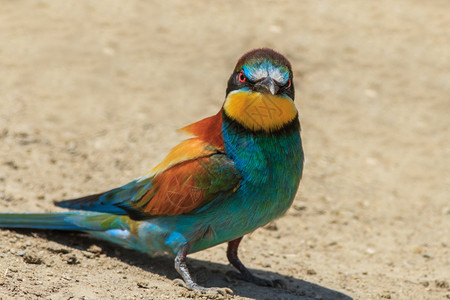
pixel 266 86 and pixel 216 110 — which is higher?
pixel 266 86

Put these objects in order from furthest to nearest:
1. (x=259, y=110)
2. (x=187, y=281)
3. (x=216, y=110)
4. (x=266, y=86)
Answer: (x=216, y=110) → (x=187, y=281) → (x=259, y=110) → (x=266, y=86)

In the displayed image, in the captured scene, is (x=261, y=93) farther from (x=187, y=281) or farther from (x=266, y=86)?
(x=187, y=281)

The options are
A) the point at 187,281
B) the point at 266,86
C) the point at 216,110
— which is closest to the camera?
the point at 266,86

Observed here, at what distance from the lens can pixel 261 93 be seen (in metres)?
3.93

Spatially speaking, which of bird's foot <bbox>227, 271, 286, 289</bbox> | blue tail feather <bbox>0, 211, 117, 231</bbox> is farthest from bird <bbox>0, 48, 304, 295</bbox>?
bird's foot <bbox>227, 271, 286, 289</bbox>

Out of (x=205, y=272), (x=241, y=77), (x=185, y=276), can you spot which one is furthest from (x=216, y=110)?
(x=185, y=276)

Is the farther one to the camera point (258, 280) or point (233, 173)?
point (258, 280)

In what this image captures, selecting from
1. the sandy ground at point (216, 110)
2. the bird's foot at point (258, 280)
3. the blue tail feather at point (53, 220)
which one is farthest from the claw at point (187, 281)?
the blue tail feather at point (53, 220)

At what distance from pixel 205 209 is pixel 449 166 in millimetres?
4053

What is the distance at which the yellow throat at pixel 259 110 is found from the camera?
3.97 metres

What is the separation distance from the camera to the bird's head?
12.9 feet

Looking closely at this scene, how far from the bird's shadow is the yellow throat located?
3.63 feet

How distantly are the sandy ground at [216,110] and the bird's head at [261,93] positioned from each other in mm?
1113

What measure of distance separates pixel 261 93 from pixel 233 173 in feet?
1.67
